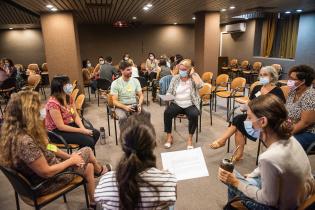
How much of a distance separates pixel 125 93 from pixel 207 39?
4.28m

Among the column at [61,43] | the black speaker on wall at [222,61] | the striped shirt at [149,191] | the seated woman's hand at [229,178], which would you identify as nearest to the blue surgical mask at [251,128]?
the seated woman's hand at [229,178]

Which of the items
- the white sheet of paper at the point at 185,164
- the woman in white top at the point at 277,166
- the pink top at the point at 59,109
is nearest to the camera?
the woman in white top at the point at 277,166

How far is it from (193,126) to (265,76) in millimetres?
1206

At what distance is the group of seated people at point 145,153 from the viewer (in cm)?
103

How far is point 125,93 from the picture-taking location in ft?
11.5

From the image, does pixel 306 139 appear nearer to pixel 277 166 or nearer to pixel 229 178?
pixel 229 178

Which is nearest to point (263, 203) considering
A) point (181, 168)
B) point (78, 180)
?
point (181, 168)

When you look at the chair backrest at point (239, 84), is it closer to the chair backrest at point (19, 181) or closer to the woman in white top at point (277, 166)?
the woman in white top at point (277, 166)

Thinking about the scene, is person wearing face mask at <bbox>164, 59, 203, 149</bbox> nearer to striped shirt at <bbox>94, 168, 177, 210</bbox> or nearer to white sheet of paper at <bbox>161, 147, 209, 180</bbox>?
white sheet of paper at <bbox>161, 147, 209, 180</bbox>

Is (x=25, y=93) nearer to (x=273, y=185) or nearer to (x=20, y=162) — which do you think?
(x=20, y=162)

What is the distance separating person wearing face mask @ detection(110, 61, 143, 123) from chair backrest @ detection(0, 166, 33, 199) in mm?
1866

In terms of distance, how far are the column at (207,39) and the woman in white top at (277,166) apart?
229 inches

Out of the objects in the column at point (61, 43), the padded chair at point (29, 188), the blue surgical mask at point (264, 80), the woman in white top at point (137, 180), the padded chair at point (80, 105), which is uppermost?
the column at point (61, 43)

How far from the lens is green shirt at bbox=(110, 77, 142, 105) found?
11.4ft
